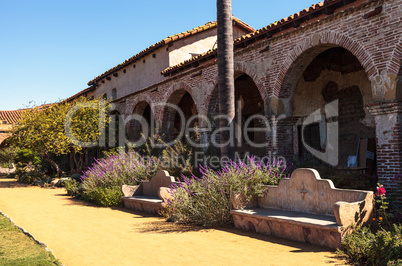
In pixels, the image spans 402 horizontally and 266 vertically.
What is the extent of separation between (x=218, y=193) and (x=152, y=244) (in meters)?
2.13

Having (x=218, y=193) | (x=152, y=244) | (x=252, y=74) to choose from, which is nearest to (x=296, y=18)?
(x=252, y=74)

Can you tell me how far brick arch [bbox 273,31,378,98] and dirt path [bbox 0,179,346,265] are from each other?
195 inches

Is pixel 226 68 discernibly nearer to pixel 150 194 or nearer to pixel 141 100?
pixel 150 194

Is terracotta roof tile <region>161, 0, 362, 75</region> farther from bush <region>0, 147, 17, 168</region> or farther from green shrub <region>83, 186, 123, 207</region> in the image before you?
bush <region>0, 147, 17, 168</region>

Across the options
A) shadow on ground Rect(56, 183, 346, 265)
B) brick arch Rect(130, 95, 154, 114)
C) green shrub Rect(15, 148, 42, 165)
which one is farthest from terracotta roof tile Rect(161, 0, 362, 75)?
green shrub Rect(15, 148, 42, 165)

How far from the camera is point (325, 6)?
9.53 m

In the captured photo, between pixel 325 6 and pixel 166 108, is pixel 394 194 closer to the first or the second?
pixel 325 6

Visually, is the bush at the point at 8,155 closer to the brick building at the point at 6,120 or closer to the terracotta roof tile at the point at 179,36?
the brick building at the point at 6,120

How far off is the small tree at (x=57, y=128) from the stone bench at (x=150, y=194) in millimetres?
8597

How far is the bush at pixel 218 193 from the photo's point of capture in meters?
7.29

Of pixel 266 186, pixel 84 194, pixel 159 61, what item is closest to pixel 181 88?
pixel 159 61

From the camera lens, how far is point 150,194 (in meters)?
10.4

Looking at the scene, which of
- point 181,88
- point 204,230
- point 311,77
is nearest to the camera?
point 204,230

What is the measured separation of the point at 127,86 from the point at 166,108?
636cm
